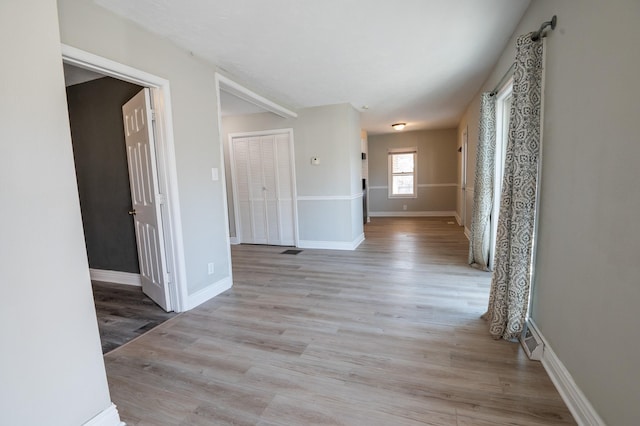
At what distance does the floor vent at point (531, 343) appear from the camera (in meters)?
1.83

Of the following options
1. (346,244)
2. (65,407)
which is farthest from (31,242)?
(346,244)

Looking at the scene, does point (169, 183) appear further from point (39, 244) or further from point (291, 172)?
point (291, 172)

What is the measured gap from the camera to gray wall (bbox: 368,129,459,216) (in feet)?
26.8

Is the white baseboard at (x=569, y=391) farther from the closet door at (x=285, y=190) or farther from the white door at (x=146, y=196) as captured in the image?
the closet door at (x=285, y=190)

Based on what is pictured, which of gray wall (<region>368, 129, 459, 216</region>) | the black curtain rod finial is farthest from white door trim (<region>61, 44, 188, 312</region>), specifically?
gray wall (<region>368, 129, 459, 216</region>)

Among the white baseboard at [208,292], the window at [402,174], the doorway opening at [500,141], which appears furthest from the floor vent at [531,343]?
the window at [402,174]

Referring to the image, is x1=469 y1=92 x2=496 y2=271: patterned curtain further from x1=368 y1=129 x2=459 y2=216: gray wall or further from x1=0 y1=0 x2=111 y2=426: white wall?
x1=368 y1=129 x2=459 y2=216: gray wall

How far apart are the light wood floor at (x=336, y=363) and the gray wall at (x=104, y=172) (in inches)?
62.6

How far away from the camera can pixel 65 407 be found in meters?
1.25

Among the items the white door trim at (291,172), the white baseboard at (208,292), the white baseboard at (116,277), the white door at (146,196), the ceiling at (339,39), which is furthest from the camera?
the white door trim at (291,172)

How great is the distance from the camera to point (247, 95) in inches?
143

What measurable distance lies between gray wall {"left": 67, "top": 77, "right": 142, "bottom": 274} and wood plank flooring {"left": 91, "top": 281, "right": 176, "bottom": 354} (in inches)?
12.6

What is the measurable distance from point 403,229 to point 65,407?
6.13 meters

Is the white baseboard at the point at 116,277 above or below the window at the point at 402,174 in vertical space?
below
